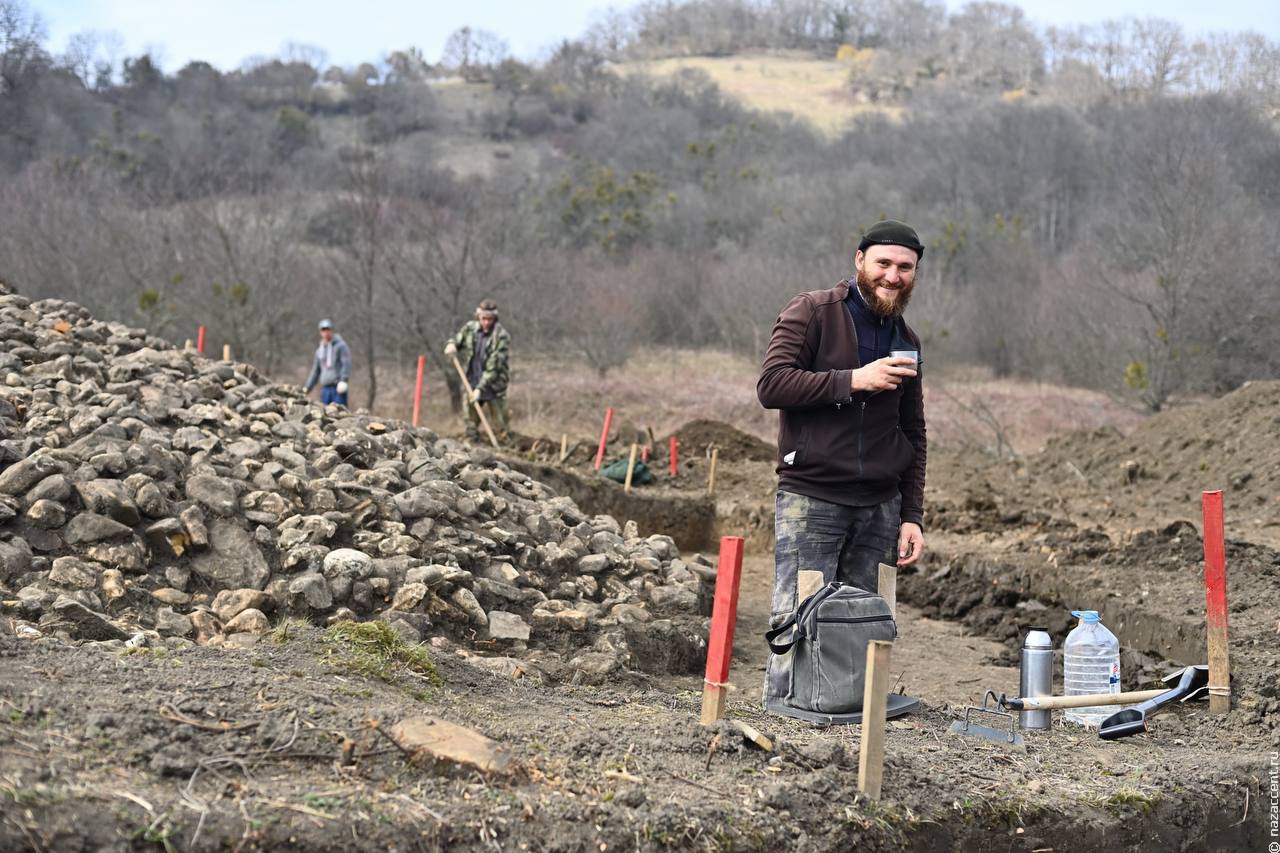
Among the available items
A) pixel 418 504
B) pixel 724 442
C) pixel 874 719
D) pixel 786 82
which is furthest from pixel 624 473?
pixel 786 82

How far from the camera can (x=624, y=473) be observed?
49.3ft

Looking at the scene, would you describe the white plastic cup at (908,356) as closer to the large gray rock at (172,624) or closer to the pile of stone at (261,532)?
the pile of stone at (261,532)

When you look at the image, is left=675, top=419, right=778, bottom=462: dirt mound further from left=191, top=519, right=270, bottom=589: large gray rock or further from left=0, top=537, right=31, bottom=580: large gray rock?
left=0, top=537, right=31, bottom=580: large gray rock

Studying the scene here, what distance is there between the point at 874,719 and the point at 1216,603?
240 centimetres

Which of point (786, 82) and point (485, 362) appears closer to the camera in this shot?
point (485, 362)

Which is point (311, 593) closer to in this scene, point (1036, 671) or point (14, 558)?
point (14, 558)

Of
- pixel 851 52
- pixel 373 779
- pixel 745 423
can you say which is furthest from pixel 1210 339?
pixel 851 52

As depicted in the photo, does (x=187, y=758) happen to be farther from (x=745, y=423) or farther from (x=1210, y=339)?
(x=1210, y=339)

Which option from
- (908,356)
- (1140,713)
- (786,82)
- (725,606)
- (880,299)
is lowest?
(1140,713)

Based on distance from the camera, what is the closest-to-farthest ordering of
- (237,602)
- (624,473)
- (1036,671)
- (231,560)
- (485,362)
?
(1036,671) < (237,602) < (231,560) < (485,362) < (624,473)

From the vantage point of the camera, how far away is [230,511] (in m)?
7.06

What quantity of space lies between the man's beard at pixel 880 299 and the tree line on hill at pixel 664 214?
8768mm

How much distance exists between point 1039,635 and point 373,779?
3.09 metres

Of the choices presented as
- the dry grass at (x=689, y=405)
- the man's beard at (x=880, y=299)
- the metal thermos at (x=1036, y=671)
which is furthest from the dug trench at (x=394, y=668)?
the dry grass at (x=689, y=405)
